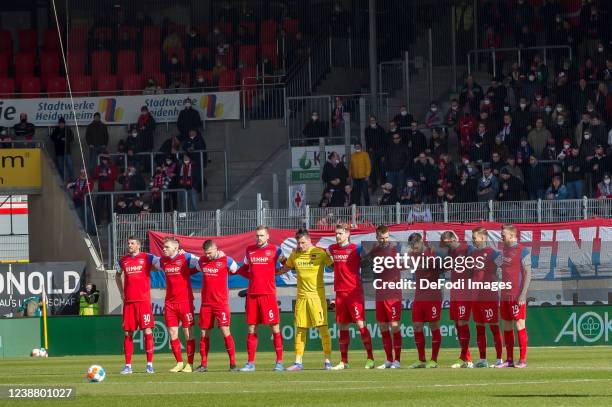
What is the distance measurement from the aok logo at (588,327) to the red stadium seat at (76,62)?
65.9ft

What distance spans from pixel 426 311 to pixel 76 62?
1002 inches


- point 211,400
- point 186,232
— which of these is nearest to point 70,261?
point 186,232

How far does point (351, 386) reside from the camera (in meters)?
16.0

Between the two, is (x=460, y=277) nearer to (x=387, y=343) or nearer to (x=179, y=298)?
(x=387, y=343)

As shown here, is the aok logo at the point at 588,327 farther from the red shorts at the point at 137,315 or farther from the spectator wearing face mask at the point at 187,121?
the spectator wearing face mask at the point at 187,121

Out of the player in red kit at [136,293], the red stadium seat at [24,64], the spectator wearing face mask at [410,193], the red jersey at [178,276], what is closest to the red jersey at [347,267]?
the red jersey at [178,276]

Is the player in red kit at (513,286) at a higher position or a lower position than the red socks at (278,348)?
higher

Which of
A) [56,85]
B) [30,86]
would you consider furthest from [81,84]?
[30,86]

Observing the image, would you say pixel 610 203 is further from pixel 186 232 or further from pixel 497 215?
pixel 186 232

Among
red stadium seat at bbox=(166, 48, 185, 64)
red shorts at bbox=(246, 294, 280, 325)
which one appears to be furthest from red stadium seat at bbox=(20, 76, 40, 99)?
red shorts at bbox=(246, 294, 280, 325)

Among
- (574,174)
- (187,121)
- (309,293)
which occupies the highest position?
(187,121)

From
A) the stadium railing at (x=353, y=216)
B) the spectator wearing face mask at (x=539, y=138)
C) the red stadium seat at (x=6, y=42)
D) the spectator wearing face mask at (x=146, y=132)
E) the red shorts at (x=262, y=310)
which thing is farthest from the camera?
the red stadium seat at (x=6, y=42)

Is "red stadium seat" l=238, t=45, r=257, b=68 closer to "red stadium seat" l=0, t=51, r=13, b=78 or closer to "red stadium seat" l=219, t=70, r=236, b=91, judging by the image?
"red stadium seat" l=219, t=70, r=236, b=91

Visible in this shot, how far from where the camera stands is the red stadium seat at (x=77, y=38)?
140 feet
